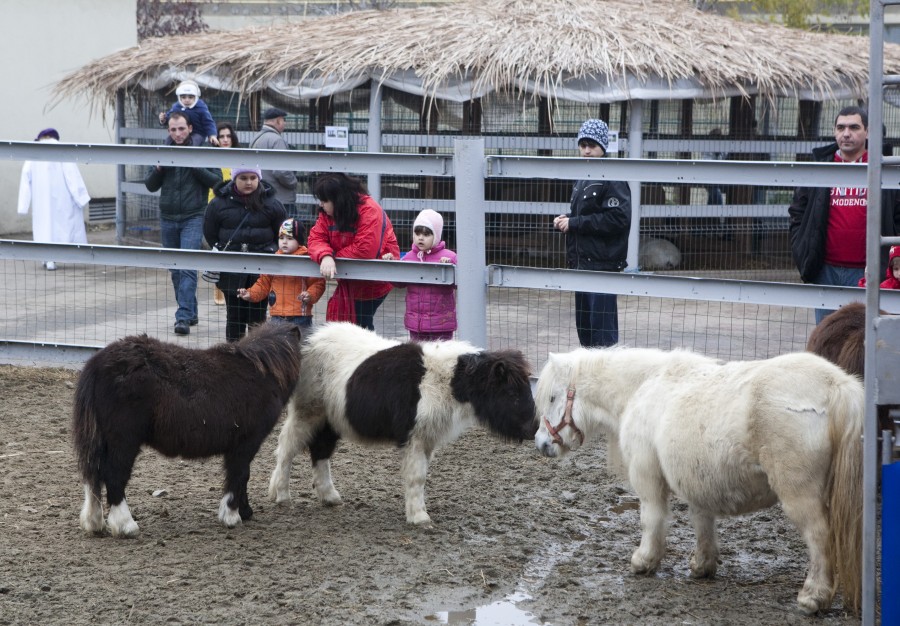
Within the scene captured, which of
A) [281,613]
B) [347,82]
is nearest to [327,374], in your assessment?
[281,613]

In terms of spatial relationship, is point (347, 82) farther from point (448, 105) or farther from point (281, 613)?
point (281, 613)

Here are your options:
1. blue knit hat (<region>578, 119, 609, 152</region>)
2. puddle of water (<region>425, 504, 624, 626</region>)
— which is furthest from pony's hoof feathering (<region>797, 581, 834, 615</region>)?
blue knit hat (<region>578, 119, 609, 152</region>)

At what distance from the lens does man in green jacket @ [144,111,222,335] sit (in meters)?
9.28

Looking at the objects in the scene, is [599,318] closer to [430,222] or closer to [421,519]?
[430,222]

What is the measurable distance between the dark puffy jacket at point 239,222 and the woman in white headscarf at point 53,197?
665 centimetres

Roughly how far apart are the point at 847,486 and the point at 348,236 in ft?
12.5

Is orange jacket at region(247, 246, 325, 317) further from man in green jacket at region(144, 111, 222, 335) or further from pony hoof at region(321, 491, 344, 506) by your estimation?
man in green jacket at region(144, 111, 222, 335)

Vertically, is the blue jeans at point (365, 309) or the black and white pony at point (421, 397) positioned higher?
the blue jeans at point (365, 309)

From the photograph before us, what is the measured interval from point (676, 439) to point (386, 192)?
1013cm

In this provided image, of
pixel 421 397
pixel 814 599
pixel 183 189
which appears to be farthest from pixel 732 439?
pixel 183 189

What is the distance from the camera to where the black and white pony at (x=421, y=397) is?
523cm

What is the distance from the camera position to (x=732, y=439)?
13.8ft

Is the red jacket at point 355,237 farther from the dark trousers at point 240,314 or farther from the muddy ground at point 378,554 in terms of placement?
the muddy ground at point 378,554

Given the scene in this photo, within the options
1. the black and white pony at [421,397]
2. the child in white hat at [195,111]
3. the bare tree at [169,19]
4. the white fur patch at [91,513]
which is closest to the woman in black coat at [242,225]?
the black and white pony at [421,397]
